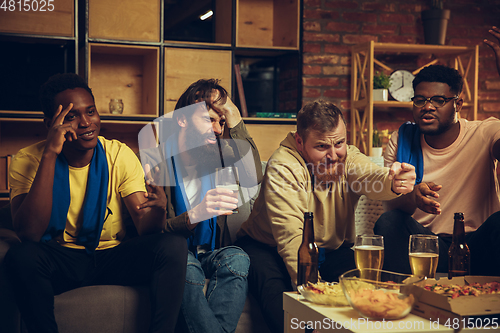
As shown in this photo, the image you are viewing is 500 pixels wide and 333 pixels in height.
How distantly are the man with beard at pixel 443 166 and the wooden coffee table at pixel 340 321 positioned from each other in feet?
2.74

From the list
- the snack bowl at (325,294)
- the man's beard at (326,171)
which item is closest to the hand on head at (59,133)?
the man's beard at (326,171)

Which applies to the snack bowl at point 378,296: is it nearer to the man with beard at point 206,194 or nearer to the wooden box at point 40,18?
the man with beard at point 206,194

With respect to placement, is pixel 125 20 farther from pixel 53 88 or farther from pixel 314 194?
pixel 314 194

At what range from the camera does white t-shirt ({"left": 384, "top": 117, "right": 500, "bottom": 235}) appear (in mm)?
2158

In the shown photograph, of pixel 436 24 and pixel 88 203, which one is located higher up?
pixel 436 24

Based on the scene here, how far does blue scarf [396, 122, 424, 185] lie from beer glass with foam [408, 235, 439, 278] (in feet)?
2.54

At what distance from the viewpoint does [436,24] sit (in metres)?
3.52

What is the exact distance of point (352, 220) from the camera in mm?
2035

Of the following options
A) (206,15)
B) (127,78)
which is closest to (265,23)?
(206,15)

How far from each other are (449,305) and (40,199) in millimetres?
1384

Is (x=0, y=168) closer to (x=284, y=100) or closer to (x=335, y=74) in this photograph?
(x=284, y=100)

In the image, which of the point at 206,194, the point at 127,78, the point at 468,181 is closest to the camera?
the point at 206,194

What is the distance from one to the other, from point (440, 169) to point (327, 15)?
1786 millimetres

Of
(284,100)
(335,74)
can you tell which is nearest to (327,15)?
(335,74)
